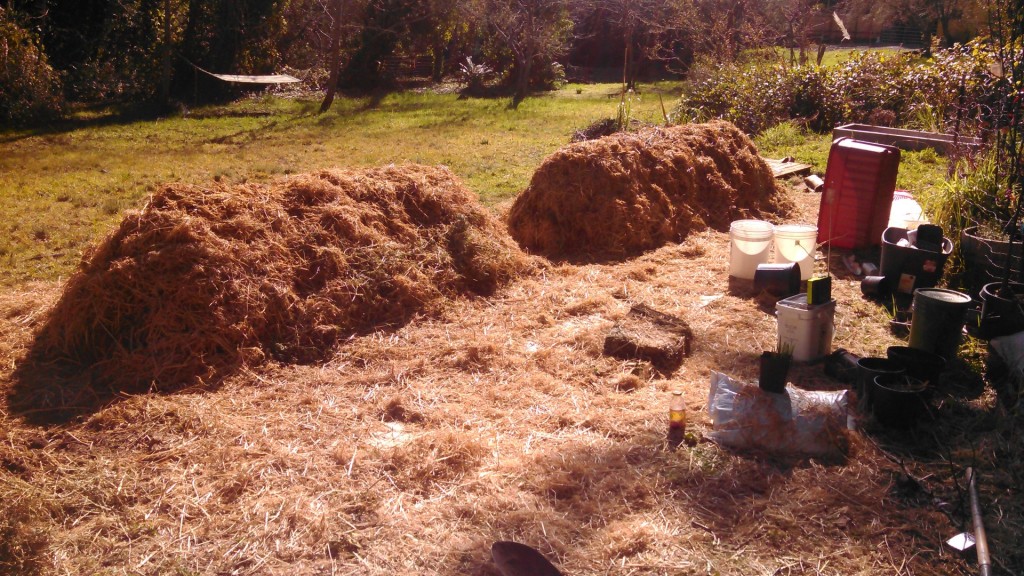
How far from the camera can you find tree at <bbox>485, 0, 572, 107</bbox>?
19.5 metres

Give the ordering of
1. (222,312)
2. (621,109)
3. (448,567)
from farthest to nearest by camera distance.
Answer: (621,109) < (222,312) < (448,567)

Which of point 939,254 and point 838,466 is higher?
point 939,254

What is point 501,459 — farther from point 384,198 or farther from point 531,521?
point 384,198

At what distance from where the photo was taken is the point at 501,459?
3.82 m

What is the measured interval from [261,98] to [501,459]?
15.7 m

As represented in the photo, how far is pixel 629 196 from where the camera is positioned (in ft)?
24.8

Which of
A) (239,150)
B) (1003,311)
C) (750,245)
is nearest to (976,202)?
(750,245)

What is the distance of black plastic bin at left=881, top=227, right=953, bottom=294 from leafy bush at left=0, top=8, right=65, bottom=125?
13598 mm

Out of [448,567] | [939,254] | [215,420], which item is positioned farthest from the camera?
[939,254]

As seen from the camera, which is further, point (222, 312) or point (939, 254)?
point (939, 254)

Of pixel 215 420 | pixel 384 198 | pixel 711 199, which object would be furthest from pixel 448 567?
pixel 711 199

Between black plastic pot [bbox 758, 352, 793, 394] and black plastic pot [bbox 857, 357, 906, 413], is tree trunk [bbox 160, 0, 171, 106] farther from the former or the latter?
black plastic pot [bbox 857, 357, 906, 413]

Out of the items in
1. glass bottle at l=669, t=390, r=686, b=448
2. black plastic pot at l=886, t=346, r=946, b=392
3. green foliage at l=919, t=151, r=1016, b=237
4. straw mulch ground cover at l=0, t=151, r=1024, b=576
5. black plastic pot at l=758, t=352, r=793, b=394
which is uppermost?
green foliage at l=919, t=151, r=1016, b=237

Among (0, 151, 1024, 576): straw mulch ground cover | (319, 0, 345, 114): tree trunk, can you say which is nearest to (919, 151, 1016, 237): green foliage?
(0, 151, 1024, 576): straw mulch ground cover
